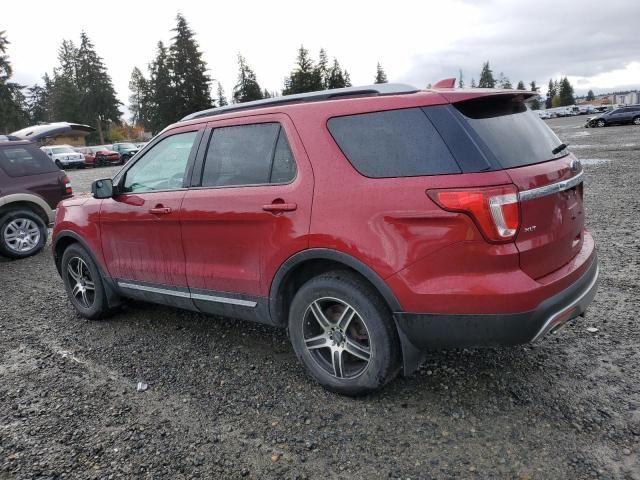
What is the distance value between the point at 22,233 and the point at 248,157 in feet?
20.9

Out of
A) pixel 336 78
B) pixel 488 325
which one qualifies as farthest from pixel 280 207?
pixel 336 78

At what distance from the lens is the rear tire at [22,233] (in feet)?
26.1

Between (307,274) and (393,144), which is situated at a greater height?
(393,144)

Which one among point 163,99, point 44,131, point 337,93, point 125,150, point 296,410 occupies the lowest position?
point 296,410

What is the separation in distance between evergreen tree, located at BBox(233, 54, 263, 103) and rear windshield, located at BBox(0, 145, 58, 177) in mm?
68815

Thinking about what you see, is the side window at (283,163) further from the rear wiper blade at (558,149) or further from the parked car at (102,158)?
the parked car at (102,158)

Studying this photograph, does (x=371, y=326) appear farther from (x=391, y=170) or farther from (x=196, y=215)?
(x=196, y=215)

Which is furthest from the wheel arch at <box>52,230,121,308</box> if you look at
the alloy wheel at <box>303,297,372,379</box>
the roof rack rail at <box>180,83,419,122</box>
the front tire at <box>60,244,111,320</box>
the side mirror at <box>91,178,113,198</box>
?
the alloy wheel at <box>303,297,372,379</box>

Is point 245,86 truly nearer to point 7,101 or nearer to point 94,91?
point 94,91

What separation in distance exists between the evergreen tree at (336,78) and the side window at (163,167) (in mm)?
73163

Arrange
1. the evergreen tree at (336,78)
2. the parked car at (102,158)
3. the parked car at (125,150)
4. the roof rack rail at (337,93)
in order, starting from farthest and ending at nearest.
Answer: the evergreen tree at (336,78)
the parked car at (125,150)
the parked car at (102,158)
the roof rack rail at (337,93)

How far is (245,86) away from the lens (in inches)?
3031

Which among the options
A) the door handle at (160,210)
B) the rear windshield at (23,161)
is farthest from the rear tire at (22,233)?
the door handle at (160,210)

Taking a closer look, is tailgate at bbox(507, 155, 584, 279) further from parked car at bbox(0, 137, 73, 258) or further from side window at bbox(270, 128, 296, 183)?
parked car at bbox(0, 137, 73, 258)
